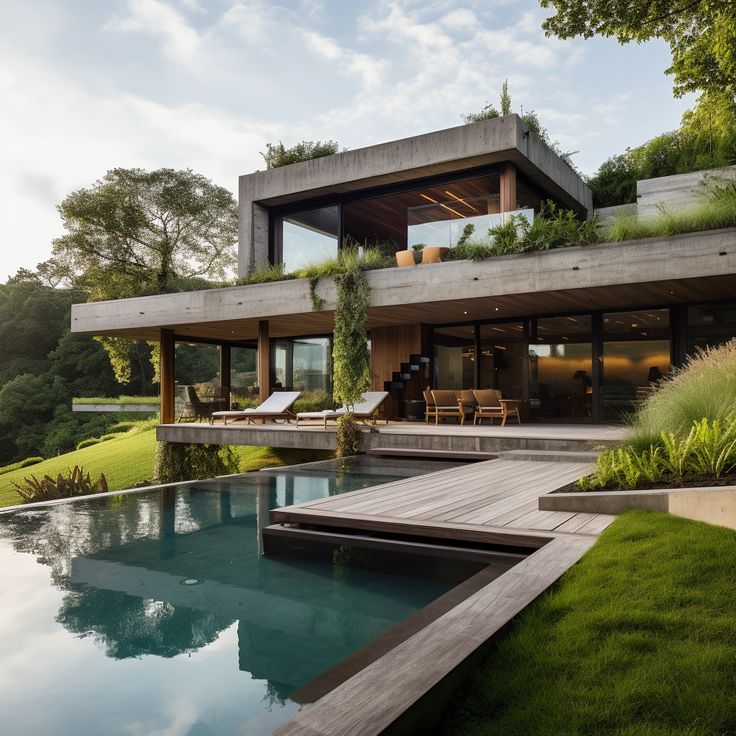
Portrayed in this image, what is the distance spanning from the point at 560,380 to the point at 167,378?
9.82m

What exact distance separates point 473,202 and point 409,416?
5.27 m

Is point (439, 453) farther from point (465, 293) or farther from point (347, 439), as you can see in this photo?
point (465, 293)

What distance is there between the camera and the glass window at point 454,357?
1473 cm

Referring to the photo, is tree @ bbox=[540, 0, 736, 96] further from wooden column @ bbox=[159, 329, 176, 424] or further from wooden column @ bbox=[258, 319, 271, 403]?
wooden column @ bbox=[159, 329, 176, 424]

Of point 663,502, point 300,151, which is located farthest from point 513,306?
point 663,502

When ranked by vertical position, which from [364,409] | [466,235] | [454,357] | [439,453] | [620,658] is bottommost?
[439,453]

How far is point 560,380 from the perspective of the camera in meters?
13.5

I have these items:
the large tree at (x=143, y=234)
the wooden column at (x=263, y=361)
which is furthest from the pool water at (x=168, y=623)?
the large tree at (x=143, y=234)

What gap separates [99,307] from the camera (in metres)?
15.8

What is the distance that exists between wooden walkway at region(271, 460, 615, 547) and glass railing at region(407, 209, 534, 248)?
5.87 meters

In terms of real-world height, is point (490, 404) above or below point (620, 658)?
above

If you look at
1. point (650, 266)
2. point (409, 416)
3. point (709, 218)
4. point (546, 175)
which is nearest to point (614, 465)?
point (650, 266)

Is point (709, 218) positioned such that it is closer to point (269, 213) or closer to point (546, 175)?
point (546, 175)

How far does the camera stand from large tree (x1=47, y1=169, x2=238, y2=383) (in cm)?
3009
